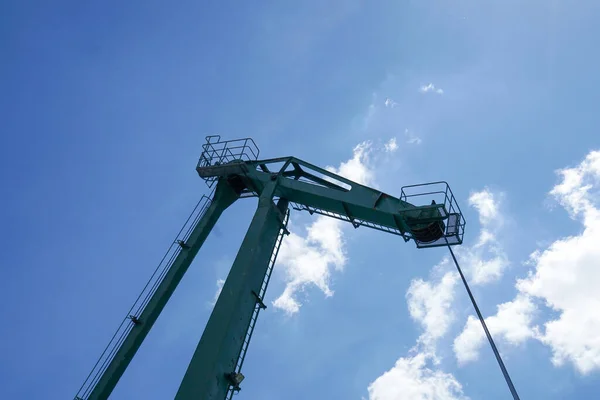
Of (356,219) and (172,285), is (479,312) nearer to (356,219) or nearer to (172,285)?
(356,219)

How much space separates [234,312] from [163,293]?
8.89 feet

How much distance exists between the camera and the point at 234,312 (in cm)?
1073

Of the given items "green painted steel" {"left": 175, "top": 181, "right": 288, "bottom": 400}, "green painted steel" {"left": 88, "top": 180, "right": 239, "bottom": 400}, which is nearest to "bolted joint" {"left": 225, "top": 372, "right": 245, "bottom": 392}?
"green painted steel" {"left": 175, "top": 181, "right": 288, "bottom": 400}

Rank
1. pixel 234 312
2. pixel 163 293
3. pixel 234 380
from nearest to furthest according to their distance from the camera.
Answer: pixel 234 380 < pixel 234 312 < pixel 163 293

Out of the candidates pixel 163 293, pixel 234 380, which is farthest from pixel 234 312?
pixel 163 293

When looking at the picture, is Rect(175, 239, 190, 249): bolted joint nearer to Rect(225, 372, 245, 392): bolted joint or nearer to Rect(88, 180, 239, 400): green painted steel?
Rect(88, 180, 239, 400): green painted steel

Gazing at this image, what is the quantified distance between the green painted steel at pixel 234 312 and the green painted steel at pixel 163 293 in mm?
1584

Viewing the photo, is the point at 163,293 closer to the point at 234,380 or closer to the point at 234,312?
the point at 234,312

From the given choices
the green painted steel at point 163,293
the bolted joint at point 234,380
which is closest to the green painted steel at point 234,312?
the bolted joint at point 234,380

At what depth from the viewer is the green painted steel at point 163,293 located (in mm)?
11672

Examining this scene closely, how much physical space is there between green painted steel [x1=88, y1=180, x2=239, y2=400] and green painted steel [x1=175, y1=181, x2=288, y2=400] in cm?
158

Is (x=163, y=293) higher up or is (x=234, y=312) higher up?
(x=163, y=293)

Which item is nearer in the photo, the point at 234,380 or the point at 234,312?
the point at 234,380

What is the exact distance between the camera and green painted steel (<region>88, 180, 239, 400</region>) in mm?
11672
